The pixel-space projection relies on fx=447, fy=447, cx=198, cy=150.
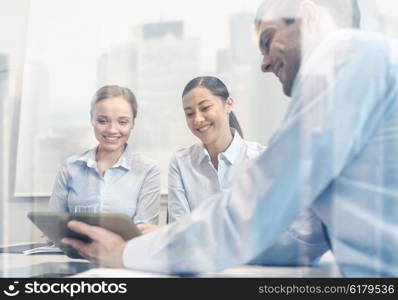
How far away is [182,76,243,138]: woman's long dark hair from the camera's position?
50.3 inches

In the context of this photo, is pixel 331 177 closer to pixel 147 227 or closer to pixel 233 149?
pixel 233 149

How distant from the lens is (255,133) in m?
1.21

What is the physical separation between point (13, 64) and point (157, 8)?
1.63 feet

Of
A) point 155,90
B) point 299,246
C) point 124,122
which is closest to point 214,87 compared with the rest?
point 155,90

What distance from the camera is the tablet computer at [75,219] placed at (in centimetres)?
121

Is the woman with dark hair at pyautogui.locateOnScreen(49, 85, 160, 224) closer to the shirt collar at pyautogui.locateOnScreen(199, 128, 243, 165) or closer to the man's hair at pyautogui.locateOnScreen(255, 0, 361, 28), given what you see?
the shirt collar at pyautogui.locateOnScreen(199, 128, 243, 165)

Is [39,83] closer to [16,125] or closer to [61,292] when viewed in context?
[16,125]

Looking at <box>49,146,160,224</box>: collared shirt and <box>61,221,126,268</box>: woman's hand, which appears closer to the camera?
<box>61,221,126,268</box>: woman's hand

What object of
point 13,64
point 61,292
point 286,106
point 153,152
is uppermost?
point 13,64

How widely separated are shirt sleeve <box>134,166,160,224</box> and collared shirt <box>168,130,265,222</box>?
41 millimetres

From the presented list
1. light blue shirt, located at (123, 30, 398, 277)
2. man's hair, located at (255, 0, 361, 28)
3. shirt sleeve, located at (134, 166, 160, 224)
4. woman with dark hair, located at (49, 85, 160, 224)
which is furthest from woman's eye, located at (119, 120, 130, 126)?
man's hair, located at (255, 0, 361, 28)

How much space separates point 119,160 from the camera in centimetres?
133

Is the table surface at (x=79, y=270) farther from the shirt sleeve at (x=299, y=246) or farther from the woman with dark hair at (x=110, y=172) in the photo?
the woman with dark hair at (x=110, y=172)

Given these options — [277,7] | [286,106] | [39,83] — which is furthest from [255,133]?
[39,83]
